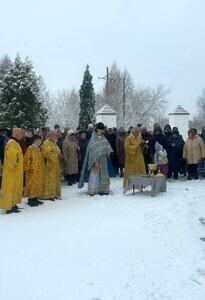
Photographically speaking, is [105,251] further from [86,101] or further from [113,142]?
[86,101]

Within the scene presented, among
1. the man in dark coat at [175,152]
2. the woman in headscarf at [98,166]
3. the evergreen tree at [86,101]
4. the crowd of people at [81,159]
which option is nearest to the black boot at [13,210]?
the crowd of people at [81,159]

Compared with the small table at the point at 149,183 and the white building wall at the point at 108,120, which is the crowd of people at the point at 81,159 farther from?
the white building wall at the point at 108,120

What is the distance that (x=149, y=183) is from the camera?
38.8 ft

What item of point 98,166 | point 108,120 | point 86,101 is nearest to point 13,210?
point 98,166

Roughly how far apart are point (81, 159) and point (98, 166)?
2.47 metres

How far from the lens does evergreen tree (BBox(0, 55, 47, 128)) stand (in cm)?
2553

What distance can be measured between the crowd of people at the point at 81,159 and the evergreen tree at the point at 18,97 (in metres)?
10.7

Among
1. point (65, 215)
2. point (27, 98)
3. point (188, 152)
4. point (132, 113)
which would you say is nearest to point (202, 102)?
point (132, 113)

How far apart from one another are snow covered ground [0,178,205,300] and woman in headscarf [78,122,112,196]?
1.21 metres

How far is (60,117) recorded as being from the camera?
176 feet

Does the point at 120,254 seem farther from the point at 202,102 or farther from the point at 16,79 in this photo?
the point at 202,102

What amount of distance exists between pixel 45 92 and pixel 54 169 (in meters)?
45.0

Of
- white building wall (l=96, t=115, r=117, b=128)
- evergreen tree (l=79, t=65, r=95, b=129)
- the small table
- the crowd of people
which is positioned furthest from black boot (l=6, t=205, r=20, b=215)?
evergreen tree (l=79, t=65, r=95, b=129)

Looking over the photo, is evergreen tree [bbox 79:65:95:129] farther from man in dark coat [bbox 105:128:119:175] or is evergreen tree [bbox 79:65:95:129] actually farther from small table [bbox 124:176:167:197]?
small table [bbox 124:176:167:197]
